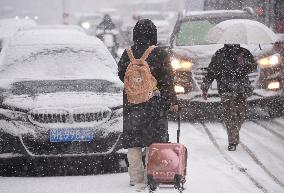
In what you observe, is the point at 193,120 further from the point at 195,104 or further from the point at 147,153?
the point at 147,153

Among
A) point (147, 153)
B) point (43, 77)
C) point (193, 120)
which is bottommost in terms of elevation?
point (193, 120)

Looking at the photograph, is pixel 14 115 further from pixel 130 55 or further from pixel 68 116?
pixel 130 55

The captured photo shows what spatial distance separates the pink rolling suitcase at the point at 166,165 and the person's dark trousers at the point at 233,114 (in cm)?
238

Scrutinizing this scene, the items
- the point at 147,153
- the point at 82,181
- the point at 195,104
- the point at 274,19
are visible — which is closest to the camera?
the point at 147,153

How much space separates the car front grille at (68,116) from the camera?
6672 millimetres

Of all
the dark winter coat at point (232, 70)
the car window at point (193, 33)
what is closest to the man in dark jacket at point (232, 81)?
the dark winter coat at point (232, 70)

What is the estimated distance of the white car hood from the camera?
22.1ft

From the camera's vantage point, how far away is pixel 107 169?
24.1 ft

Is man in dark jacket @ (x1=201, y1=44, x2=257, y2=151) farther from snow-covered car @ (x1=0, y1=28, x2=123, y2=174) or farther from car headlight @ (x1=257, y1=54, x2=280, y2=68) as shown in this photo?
car headlight @ (x1=257, y1=54, x2=280, y2=68)

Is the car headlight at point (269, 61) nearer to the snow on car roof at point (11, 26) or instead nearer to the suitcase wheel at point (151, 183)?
the suitcase wheel at point (151, 183)

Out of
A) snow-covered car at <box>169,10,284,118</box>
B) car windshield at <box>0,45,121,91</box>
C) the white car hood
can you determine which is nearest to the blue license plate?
the white car hood

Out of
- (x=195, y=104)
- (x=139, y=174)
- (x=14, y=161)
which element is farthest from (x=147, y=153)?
(x=195, y=104)

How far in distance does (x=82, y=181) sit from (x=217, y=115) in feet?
15.3

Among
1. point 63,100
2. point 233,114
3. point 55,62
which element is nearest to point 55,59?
point 55,62
